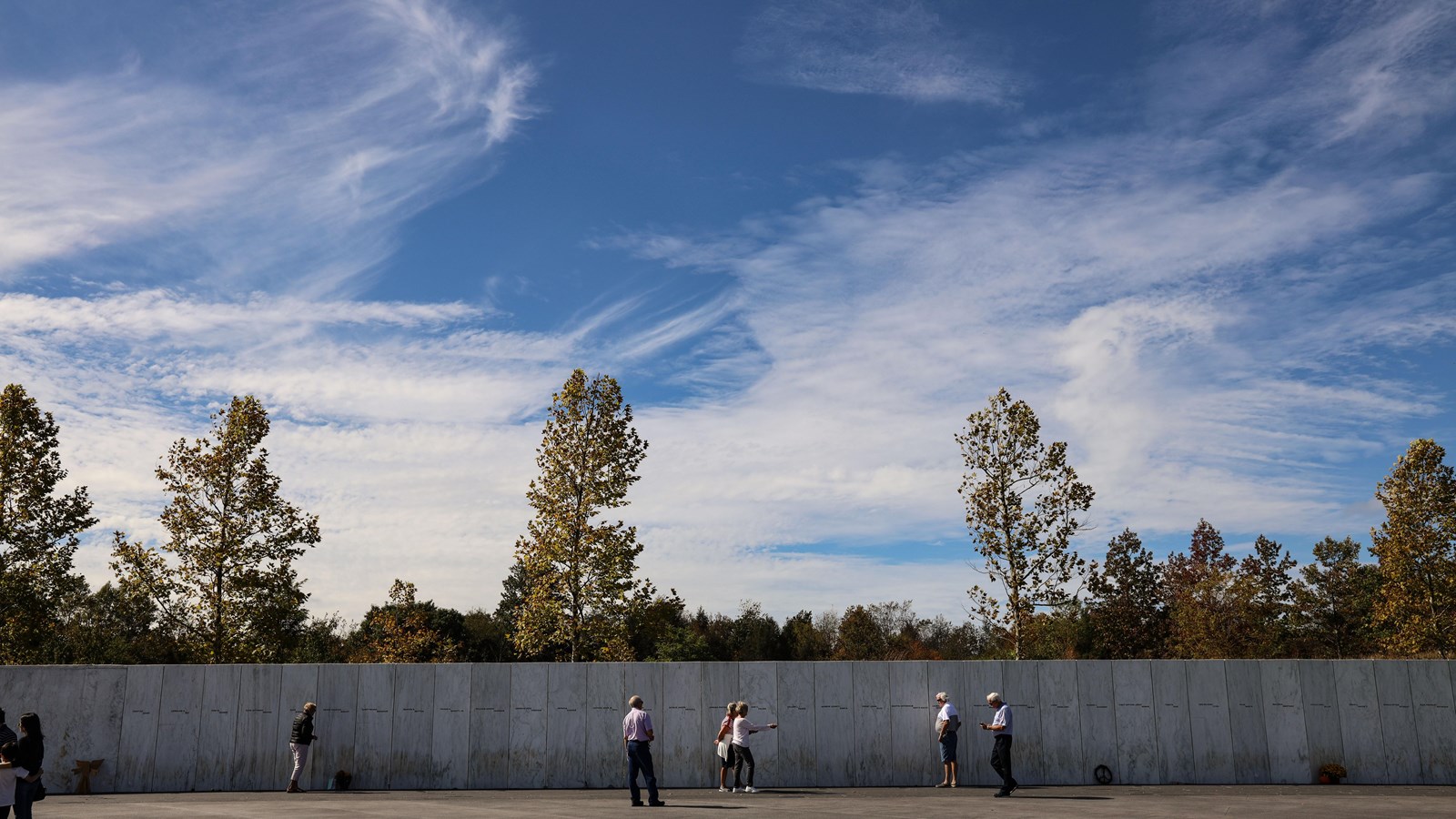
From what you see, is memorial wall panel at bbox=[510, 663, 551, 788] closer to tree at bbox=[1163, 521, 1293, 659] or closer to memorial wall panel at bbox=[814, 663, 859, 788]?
memorial wall panel at bbox=[814, 663, 859, 788]

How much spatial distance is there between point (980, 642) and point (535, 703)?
63453 millimetres

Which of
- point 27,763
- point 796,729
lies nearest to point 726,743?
point 796,729

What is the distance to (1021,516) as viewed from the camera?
29609 mm

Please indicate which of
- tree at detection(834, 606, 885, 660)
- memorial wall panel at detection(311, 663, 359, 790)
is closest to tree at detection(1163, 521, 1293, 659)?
tree at detection(834, 606, 885, 660)

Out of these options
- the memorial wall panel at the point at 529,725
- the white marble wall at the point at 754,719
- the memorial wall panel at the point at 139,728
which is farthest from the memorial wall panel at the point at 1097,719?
the memorial wall panel at the point at 139,728

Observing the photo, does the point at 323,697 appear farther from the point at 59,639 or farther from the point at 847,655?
the point at 847,655

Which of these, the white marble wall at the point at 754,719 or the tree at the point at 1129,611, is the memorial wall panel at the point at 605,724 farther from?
the tree at the point at 1129,611

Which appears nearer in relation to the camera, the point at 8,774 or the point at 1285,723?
the point at 8,774

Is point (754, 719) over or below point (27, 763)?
below

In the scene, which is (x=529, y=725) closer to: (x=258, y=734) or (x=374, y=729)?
(x=374, y=729)

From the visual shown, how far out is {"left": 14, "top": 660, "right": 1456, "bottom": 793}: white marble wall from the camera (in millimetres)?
19797

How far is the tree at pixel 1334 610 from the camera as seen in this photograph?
60.4 meters

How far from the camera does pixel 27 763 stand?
11.5 meters

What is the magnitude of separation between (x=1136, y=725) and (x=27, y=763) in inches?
739
